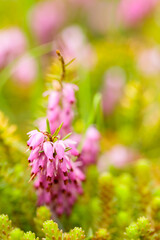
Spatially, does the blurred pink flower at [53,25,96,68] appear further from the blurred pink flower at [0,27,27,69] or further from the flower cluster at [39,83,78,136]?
the flower cluster at [39,83,78,136]

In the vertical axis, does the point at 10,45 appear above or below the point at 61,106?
above

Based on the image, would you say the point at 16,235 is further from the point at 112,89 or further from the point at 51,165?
the point at 112,89

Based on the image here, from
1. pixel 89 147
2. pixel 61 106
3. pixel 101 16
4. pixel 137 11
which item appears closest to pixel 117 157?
pixel 89 147

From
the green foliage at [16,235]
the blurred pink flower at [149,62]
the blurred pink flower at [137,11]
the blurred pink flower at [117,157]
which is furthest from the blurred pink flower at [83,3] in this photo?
the green foliage at [16,235]

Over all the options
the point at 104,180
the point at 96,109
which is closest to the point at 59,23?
the point at 96,109

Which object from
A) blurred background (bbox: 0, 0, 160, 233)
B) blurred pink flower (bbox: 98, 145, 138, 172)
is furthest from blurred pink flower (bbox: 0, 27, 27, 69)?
blurred pink flower (bbox: 98, 145, 138, 172)
